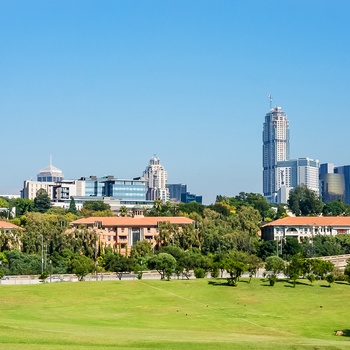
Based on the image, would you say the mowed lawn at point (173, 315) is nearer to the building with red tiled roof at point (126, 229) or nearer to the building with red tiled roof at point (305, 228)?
the building with red tiled roof at point (126, 229)

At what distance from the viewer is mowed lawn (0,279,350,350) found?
2126 inches

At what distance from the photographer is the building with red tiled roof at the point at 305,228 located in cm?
16738

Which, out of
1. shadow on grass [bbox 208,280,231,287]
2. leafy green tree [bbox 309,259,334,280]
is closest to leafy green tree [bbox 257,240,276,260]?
leafy green tree [bbox 309,259,334,280]

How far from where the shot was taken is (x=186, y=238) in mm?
145500

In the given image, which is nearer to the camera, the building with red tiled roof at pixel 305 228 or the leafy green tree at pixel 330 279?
the leafy green tree at pixel 330 279

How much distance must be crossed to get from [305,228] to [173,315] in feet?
316

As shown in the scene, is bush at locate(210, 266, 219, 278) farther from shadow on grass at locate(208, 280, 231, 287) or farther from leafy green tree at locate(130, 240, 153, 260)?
leafy green tree at locate(130, 240, 153, 260)

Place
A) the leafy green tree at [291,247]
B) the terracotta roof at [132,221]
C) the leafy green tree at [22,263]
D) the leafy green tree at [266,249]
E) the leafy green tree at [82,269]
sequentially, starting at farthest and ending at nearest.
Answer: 1. the terracotta roof at [132,221]
2. the leafy green tree at [291,247]
3. the leafy green tree at [266,249]
4. the leafy green tree at [22,263]
5. the leafy green tree at [82,269]

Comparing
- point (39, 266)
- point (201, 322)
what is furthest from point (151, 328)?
point (39, 266)

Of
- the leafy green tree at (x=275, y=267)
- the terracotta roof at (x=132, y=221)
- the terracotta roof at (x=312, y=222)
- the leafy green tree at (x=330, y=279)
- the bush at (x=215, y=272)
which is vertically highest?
the terracotta roof at (x=312, y=222)

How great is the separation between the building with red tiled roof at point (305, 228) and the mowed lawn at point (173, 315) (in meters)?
67.6

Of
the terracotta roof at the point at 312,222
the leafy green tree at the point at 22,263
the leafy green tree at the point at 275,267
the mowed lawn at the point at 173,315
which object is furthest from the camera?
the terracotta roof at the point at 312,222

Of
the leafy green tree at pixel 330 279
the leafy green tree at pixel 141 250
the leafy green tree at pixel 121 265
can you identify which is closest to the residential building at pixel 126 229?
the leafy green tree at pixel 141 250

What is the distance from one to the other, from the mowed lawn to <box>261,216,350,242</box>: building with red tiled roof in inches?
2661
